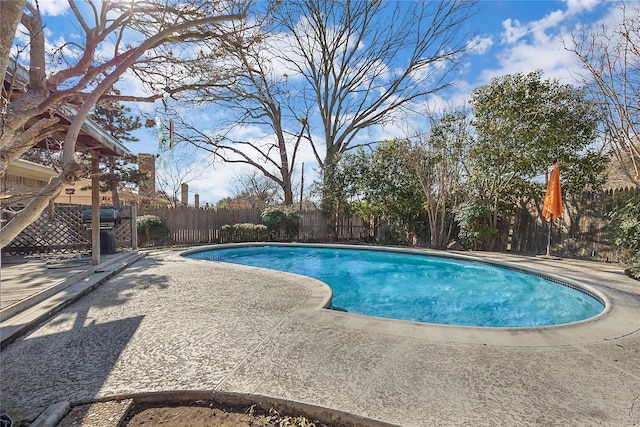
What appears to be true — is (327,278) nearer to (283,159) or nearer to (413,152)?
(413,152)

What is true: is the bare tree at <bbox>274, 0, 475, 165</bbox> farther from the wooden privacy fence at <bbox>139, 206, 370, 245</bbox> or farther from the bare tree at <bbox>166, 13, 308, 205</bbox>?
the wooden privacy fence at <bbox>139, 206, 370, 245</bbox>

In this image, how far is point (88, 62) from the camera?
2.86m

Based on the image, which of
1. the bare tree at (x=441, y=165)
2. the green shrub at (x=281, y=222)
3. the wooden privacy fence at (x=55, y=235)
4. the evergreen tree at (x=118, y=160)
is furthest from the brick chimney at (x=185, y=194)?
the bare tree at (x=441, y=165)

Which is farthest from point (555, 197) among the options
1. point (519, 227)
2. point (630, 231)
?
point (519, 227)

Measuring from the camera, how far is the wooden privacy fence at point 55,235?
7.66 metres

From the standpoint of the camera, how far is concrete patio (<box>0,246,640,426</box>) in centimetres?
189

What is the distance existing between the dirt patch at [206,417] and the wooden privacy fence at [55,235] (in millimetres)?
7565

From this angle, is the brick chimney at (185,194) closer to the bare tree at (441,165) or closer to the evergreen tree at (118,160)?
the evergreen tree at (118,160)

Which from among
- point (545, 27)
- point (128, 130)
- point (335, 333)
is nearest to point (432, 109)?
point (545, 27)

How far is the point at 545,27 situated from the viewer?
26.8 ft

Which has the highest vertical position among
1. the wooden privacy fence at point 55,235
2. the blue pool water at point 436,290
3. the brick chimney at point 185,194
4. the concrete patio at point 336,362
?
the brick chimney at point 185,194

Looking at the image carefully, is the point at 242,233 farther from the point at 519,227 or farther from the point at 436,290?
the point at 519,227

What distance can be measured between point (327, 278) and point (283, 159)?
11.9 m

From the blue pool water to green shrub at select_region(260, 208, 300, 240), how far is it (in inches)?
118
